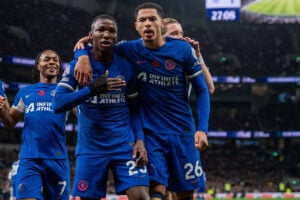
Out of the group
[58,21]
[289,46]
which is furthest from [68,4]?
[289,46]

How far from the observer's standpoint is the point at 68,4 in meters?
42.1

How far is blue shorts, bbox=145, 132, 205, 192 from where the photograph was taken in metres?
5.14

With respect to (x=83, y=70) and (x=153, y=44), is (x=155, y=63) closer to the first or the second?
(x=153, y=44)

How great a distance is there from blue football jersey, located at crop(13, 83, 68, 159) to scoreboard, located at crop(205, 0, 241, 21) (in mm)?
30184

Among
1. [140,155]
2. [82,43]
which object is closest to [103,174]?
[140,155]

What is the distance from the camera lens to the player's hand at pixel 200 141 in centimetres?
499

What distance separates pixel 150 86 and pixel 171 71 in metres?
0.26

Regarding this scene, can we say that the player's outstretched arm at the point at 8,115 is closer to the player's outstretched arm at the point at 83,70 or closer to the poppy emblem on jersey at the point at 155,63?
the player's outstretched arm at the point at 83,70

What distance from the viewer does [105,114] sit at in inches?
200

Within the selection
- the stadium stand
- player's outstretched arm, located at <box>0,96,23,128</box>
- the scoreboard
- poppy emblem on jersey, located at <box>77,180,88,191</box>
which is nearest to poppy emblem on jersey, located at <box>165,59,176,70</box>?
poppy emblem on jersey, located at <box>77,180,88,191</box>

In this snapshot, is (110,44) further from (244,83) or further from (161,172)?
(244,83)

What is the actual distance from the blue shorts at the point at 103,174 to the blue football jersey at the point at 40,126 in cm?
159

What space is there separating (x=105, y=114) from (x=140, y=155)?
513 millimetres

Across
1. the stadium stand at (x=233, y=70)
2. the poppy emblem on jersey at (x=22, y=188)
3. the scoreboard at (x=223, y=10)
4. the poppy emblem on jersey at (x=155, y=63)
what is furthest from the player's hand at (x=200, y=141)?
the scoreboard at (x=223, y=10)
